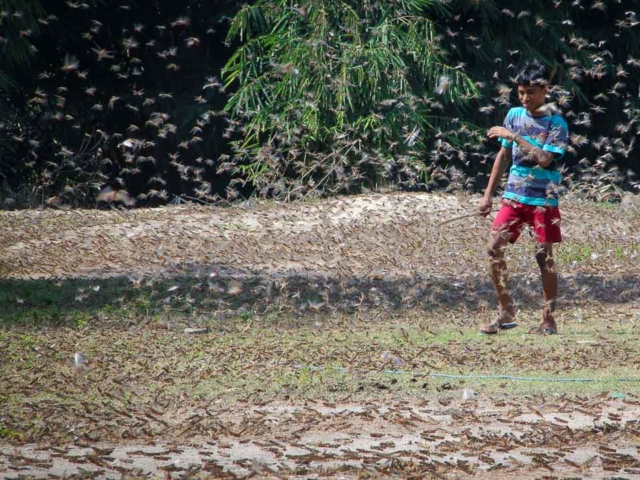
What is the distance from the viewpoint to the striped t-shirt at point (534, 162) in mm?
6457

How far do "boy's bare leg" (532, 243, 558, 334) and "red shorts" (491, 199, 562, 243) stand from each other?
0.07 meters

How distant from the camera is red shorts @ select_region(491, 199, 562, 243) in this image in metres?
6.53

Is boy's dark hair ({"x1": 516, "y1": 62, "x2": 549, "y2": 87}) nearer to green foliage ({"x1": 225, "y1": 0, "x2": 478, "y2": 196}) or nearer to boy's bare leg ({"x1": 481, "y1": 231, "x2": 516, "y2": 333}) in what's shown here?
boy's bare leg ({"x1": 481, "y1": 231, "x2": 516, "y2": 333})

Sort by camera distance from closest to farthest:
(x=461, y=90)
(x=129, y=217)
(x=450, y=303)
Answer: (x=450, y=303)
(x=129, y=217)
(x=461, y=90)

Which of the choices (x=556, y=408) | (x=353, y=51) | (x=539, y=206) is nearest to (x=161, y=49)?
(x=353, y=51)

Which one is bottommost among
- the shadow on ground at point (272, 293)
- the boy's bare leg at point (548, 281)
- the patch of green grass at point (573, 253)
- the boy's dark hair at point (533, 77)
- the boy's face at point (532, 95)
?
the patch of green grass at point (573, 253)

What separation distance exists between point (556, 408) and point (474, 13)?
1235 centimetres

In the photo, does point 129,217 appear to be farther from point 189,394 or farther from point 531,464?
point 531,464

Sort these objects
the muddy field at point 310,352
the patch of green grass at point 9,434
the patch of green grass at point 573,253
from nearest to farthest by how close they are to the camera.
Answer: the muddy field at point 310,352 → the patch of green grass at point 9,434 → the patch of green grass at point 573,253

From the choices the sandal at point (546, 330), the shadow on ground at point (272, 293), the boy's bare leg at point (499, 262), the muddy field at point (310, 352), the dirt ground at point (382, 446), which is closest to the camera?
the dirt ground at point (382, 446)

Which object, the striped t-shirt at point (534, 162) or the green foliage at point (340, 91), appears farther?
the green foliage at point (340, 91)

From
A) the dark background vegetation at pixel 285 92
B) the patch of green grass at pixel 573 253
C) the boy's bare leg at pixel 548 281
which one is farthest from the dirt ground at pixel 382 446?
the dark background vegetation at pixel 285 92

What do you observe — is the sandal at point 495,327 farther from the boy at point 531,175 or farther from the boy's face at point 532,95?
the boy's face at point 532,95

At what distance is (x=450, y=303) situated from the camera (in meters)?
8.35
